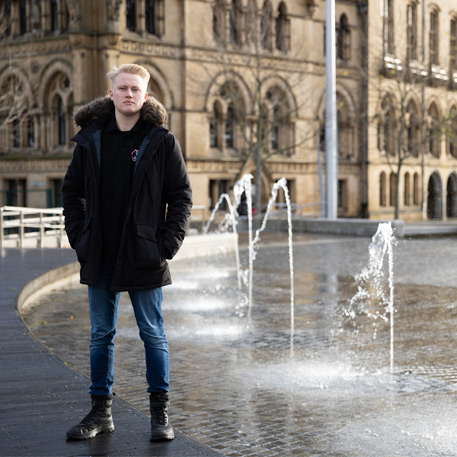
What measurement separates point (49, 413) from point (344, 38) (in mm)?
44779

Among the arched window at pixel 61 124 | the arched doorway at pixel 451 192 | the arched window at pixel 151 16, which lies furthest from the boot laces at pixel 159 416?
the arched doorway at pixel 451 192

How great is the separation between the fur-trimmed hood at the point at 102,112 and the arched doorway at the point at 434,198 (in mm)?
49471

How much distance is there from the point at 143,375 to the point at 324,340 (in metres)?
2.66

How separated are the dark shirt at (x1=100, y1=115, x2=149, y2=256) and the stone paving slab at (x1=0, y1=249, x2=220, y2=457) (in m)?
1.11

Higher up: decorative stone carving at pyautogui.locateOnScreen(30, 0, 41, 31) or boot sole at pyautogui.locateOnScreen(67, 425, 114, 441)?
decorative stone carving at pyautogui.locateOnScreen(30, 0, 41, 31)

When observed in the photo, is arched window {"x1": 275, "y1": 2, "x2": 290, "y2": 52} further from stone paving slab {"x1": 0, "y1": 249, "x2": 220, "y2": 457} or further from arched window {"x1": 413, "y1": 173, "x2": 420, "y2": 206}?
stone paving slab {"x1": 0, "y1": 249, "x2": 220, "y2": 457}

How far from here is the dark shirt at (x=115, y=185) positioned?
5566 mm

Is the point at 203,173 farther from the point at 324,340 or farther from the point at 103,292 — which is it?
the point at 103,292

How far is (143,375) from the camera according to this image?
8320 mm

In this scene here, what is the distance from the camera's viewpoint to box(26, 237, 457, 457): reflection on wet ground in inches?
249

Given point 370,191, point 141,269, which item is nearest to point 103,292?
point 141,269

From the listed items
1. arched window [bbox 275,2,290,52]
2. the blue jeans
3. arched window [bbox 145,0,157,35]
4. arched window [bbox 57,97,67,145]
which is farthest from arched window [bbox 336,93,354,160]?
the blue jeans

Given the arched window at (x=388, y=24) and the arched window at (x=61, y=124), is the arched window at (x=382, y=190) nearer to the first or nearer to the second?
the arched window at (x=388, y=24)

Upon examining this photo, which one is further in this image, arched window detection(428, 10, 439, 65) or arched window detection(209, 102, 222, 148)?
arched window detection(428, 10, 439, 65)
